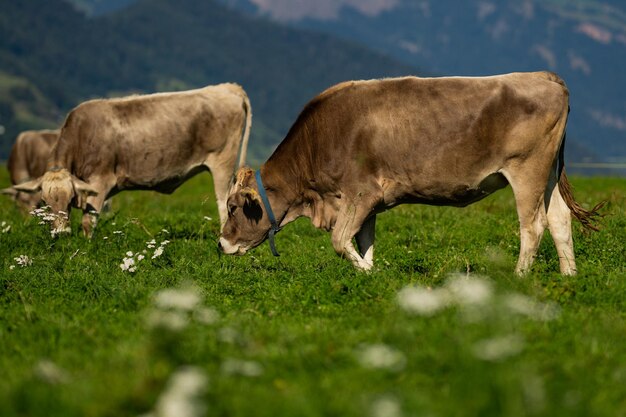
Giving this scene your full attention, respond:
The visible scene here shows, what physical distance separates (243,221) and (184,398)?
771 cm

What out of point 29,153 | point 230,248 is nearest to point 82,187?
point 230,248

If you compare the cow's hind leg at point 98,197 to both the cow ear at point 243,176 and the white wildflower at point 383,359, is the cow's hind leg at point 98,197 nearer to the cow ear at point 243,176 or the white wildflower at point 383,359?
the cow ear at point 243,176

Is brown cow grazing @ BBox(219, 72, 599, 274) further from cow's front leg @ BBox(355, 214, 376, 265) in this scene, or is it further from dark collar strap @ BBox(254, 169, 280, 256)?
dark collar strap @ BBox(254, 169, 280, 256)

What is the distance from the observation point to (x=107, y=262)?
11867 mm

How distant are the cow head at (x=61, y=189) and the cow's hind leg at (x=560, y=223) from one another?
337 inches

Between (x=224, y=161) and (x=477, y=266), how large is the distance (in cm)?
876

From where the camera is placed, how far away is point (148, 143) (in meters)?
17.3

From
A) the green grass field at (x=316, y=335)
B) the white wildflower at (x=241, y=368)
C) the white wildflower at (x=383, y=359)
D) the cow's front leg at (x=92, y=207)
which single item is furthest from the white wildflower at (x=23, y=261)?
the white wildflower at (x=383, y=359)

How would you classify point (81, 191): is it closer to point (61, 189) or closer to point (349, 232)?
point (61, 189)

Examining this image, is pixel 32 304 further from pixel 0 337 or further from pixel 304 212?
pixel 304 212

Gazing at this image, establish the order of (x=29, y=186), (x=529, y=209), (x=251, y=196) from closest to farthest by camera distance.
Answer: (x=529, y=209), (x=251, y=196), (x=29, y=186)

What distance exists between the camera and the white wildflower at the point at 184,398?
4188 mm

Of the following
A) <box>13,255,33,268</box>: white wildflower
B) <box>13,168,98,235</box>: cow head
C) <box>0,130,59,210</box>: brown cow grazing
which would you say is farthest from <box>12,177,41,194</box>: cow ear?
<box>0,130,59,210</box>: brown cow grazing

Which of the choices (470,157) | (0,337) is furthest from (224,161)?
(0,337)
